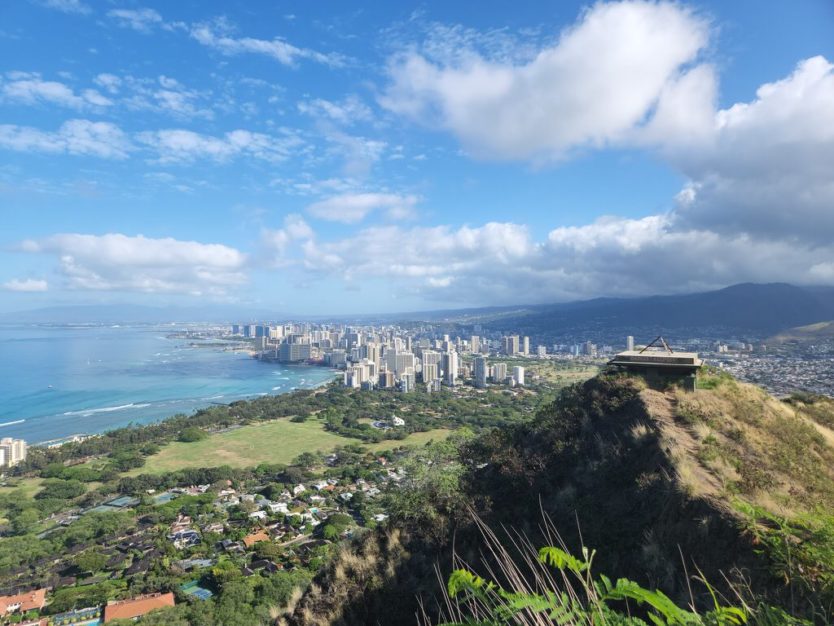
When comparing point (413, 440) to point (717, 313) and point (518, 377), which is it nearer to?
point (518, 377)

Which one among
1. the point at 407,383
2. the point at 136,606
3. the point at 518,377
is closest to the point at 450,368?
the point at 407,383

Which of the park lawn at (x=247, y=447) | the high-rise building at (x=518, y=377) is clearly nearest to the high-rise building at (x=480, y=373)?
the high-rise building at (x=518, y=377)

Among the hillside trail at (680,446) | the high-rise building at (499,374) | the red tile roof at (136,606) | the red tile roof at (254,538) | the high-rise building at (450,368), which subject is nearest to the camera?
the hillside trail at (680,446)

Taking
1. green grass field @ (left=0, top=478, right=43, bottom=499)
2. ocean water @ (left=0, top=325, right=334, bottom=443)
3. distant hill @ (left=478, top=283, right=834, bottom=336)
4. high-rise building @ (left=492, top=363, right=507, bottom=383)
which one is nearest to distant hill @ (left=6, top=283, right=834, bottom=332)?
distant hill @ (left=478, top=283, right=834, bottom=336)

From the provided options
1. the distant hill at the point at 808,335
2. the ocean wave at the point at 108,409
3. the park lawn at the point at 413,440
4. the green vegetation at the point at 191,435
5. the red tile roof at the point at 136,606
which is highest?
the distant hill at the point at 808,335

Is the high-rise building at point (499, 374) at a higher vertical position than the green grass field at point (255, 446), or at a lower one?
higher


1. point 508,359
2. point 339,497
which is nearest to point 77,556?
point 339,497

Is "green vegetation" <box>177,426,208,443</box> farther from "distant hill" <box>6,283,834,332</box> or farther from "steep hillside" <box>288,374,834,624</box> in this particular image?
"distant hill" <box>6,283,834,332</box>

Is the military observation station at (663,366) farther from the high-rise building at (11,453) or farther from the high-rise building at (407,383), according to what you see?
the high-rise building at (407,383)
